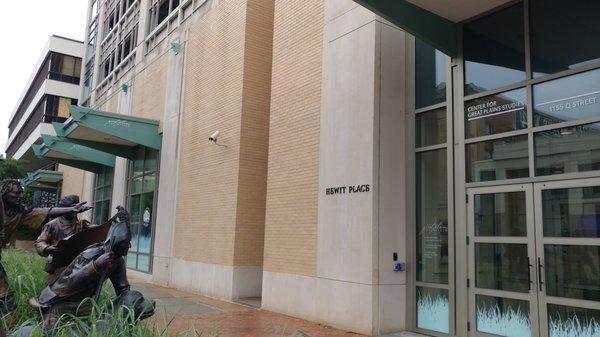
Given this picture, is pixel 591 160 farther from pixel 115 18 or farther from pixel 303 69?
pixel 115 18

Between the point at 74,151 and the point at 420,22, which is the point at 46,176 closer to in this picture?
the point at 74,151

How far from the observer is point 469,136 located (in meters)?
8.39

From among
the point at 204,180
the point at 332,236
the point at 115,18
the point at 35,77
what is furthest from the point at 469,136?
the point at 35,77

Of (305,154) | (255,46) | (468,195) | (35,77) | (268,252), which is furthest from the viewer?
(35,77)

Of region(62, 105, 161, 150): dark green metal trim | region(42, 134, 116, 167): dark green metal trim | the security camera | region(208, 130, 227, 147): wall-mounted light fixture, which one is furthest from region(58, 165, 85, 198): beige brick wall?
the security camera

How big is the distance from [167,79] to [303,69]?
857 cm

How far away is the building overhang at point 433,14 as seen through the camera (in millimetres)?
8180

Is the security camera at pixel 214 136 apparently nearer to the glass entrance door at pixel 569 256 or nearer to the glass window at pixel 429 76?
the glass window at pixel 429 76

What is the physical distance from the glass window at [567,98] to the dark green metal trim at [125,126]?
1383 centimetres

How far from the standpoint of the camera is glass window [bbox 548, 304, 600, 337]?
654 centimetres

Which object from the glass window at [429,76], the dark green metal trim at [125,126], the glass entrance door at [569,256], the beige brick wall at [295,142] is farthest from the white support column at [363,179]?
the dark green metal trim at [125,126]

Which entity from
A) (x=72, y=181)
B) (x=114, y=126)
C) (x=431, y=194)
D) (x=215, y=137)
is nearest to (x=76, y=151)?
(x=114, y=126)

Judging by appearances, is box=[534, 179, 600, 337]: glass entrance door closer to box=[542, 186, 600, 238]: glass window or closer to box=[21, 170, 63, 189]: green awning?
box=[542, 186, 600, 238]: glass window

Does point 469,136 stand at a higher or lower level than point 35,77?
lower
